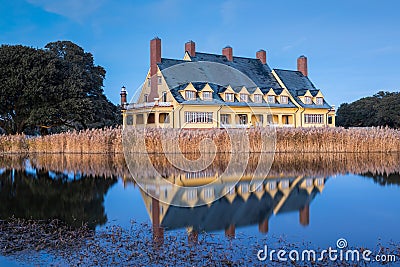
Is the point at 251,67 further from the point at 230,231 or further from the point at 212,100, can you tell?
the point at 230,231

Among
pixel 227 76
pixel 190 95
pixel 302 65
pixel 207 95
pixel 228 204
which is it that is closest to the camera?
pixel 228 204

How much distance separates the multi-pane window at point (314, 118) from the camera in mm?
38406

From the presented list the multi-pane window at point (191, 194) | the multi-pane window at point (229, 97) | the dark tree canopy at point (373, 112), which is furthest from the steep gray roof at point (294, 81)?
the multi-pane window at point (191, 194)

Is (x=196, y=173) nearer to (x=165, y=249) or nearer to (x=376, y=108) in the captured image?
(x=165, y=249)

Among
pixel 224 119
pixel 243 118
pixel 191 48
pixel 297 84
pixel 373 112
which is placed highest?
pixel 191 48

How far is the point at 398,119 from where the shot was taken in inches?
1661

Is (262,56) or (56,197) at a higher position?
(262,56)

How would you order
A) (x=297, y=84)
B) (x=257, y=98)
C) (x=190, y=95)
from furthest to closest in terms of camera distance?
1. (x=297, y=84)
2. (x=257, y=98)
3. (x=190, y=95)

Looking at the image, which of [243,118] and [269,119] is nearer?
[243,118]

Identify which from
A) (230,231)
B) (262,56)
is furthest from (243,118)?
(230,231)

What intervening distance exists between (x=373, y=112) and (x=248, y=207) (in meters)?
45.8

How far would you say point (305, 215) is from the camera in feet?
18.9

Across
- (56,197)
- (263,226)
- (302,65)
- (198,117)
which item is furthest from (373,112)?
(263,226)

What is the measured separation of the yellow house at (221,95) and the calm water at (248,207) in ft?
68.7
